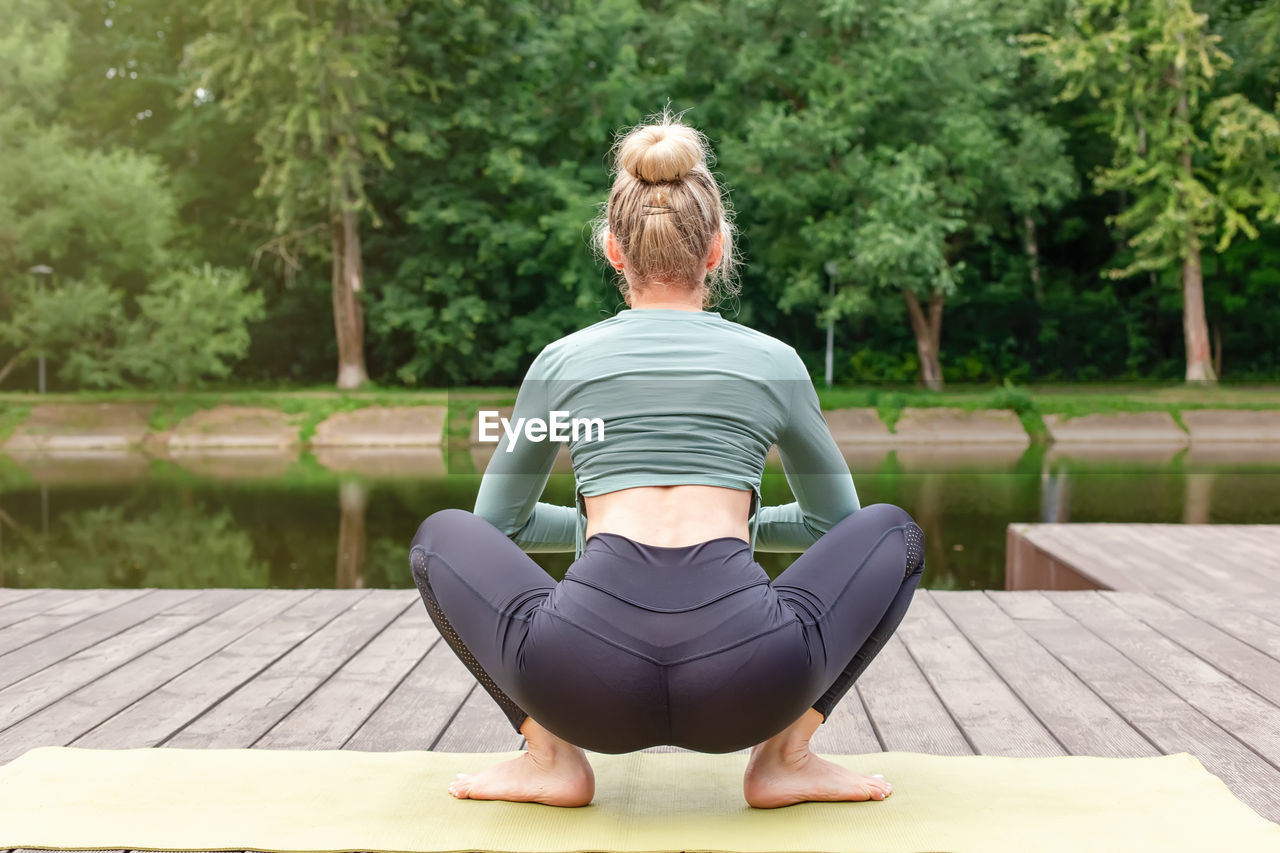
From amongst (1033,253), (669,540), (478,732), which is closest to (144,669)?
(478,732)

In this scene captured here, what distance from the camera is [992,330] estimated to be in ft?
70.8

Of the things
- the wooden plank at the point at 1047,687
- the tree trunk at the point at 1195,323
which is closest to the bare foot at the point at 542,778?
the wooden plank at the point at 1047,687

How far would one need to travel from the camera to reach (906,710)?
2629mm

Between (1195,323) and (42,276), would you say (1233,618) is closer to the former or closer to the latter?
(1195,323)

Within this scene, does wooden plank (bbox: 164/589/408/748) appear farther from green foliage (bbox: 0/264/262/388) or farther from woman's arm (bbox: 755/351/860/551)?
green foliage (bbox: 0/264/262/388)

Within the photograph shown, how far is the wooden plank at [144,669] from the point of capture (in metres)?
2.46

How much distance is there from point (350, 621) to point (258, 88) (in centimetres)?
1661

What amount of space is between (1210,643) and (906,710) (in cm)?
117

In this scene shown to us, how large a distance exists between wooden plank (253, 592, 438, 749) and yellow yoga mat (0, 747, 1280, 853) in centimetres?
17

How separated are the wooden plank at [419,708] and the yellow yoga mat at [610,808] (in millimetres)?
142

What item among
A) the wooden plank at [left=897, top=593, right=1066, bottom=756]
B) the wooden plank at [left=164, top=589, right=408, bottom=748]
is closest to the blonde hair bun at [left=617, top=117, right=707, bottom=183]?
the wooden plank at [left=897, top=593, right=1066, bottom=756]

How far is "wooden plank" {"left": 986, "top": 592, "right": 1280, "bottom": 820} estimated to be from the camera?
217cm

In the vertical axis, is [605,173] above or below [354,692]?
above

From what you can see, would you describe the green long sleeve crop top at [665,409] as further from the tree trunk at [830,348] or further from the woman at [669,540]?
the tree trunk at [830,348]
